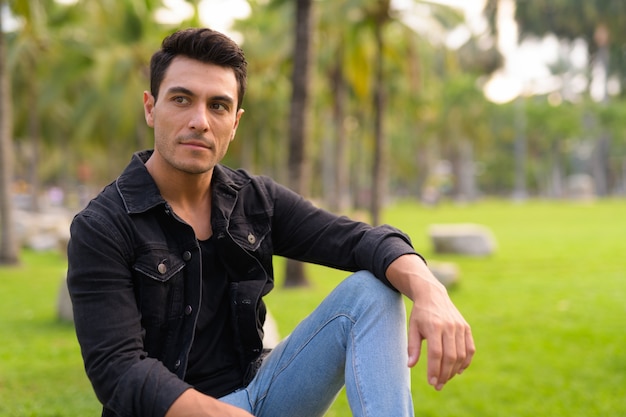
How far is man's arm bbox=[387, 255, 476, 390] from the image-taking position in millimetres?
2465

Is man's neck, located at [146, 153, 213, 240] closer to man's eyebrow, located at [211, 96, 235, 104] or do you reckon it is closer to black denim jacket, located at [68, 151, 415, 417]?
black denim jacket, located at [68, 151, 415, 417]

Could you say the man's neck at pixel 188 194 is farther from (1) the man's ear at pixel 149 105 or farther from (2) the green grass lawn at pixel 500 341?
(2) the green grass lawn at pixel 500 341

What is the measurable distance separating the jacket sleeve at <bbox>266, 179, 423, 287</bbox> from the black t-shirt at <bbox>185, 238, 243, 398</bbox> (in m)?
0.42

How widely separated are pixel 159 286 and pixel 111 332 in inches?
10.7

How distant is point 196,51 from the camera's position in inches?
99.4

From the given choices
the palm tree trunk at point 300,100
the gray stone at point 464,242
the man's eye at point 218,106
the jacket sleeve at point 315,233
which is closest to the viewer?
the man's eye at point 218,106

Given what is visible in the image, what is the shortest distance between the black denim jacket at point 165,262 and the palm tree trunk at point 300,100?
7920 millimetres

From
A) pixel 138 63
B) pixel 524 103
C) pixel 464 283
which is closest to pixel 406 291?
pixel 464 283

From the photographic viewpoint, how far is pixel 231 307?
2.68 metres

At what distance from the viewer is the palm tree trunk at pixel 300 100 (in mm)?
10961

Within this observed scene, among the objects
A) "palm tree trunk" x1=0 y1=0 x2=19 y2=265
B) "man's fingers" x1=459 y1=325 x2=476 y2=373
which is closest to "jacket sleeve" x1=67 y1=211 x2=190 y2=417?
"man's fingers" x1=459 y1=325 x2=476 y2=373

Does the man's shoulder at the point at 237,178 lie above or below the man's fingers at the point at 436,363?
above

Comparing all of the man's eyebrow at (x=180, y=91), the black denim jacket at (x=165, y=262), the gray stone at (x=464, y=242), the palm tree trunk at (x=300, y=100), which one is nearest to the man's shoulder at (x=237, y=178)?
the black denim jacket at (x=165, y=262)

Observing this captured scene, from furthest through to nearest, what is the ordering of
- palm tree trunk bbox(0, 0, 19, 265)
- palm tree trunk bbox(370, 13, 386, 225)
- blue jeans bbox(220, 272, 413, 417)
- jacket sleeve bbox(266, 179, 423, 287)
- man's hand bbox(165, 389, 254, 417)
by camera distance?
1. palm tree trunk bbox(370, 13, 386, 225)
2. palm tree trunk bbox(0, 0, 19, 265)
3. jacket sleeve bbox(266, 179, 423, 287)
4. blue jeans bbox(220, 272, 413, 417)
5. man's hand bbox(165, 389, 254, 417)
